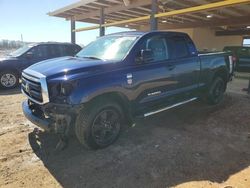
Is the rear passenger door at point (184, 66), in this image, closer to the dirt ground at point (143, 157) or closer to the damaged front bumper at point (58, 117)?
the dirt ground at point (143, 157)

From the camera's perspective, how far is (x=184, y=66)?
5.01 m

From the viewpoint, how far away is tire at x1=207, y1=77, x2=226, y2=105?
6176 mm

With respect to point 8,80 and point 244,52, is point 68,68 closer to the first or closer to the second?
point 8,80

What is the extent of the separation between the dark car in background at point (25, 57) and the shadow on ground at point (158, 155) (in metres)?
5.20

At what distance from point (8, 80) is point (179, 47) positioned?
254 inches

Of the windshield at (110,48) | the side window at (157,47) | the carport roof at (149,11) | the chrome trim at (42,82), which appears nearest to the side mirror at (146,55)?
the side window at (157,47)

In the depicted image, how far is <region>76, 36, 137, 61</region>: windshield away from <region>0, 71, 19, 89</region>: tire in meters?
4.85

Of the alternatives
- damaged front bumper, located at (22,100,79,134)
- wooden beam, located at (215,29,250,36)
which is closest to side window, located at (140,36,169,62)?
damaged front bumper, located at (22,100,79,134)

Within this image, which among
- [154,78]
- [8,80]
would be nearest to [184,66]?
[154,78]

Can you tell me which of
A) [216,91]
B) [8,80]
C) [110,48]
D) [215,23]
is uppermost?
[215,23]

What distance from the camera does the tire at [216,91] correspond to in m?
6.18

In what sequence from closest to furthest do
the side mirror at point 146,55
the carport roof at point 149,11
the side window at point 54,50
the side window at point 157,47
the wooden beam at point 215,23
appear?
the side mirror at point 146,55, the side window at point 157,47, the side window at point 54,50, the carport roof at point 149,11, the wooden beam at point 215,23

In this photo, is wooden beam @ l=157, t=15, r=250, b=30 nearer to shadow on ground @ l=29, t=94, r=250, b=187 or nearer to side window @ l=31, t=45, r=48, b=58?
shadow on ground @ l=29, t=94, r=250, b=187

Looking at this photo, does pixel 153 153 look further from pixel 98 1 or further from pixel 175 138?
pixel 98 1
